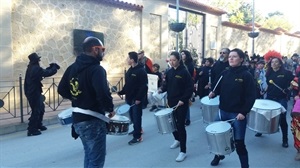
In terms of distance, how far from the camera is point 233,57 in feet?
13.6

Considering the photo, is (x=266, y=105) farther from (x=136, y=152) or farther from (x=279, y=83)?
(x=136, y=152)

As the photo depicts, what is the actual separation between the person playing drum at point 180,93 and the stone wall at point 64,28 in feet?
18.9

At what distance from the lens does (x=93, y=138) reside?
3258 millimetres

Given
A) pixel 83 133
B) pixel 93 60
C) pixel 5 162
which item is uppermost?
pixel 93 60

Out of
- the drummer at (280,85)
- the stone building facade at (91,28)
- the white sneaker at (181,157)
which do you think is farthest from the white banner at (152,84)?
the stone building facade at (91,28)

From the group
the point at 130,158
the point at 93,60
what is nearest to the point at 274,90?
the point at 130,158

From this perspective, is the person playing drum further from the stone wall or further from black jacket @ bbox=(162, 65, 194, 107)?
the stone wall

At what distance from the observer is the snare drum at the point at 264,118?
4798 millimetres

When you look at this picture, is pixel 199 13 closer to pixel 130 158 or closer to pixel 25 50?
pixel 25 50

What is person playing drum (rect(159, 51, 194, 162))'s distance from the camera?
4.92 m

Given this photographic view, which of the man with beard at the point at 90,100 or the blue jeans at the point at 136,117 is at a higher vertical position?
the man with beard at the point at 90,100

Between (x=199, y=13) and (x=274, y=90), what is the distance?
454 inches

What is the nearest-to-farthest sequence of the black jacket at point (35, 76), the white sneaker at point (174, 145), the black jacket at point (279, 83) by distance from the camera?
the white sneaker at point (174, 145), the black jacket at point (279, 83), the black jacket at point (35, 76)

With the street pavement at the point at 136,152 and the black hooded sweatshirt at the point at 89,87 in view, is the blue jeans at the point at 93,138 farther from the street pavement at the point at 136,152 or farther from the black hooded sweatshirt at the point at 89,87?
the street pavement at the point at 136,152
